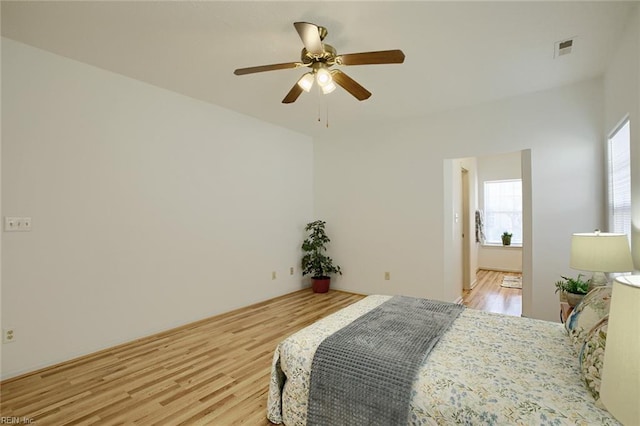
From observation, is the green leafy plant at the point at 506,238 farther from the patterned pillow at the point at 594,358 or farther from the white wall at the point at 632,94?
the patterned pillow at the point at 594,358

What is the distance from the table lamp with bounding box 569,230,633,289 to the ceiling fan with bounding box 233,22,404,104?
71.0 inches

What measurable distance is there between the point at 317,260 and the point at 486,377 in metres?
3.65

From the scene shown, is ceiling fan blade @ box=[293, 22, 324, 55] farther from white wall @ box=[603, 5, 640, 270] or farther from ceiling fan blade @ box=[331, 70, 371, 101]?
white wall @ box=[603, 5, 640, 270]

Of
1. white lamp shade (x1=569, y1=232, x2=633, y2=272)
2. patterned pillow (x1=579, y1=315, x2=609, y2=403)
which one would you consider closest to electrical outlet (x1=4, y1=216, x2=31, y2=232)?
patterned pillow (x1=579, y1=315, x2=609, y2=403)

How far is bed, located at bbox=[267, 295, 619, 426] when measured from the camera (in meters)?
1.15

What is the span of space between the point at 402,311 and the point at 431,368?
31.1 inches

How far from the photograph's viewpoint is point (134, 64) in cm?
273

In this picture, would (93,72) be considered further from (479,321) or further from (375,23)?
(479,321)

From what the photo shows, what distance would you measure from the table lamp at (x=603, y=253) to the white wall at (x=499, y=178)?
15.7ft

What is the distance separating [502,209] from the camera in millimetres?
6844

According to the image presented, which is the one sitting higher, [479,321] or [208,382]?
[479,321]

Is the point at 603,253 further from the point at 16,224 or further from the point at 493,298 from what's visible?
the point at 16,224

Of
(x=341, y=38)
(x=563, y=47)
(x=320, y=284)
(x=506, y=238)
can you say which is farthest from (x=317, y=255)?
(x=506, y=238)

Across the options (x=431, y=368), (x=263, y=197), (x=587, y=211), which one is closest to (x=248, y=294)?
(x=263, y=197)
